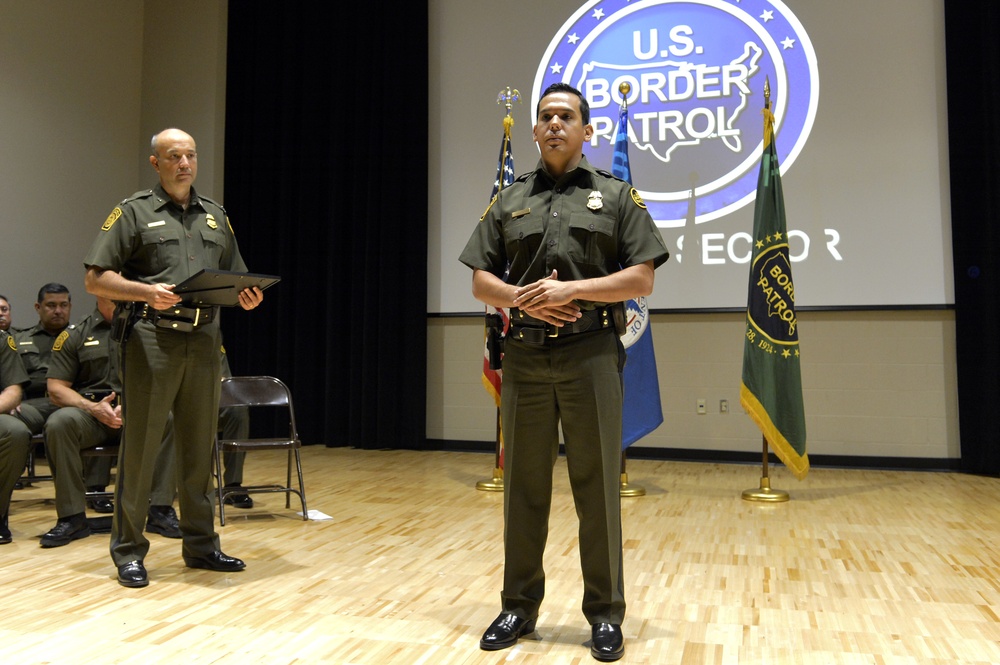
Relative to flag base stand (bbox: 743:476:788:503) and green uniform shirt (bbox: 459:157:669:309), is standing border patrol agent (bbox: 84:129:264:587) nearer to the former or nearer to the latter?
green uniform shirt (bbox: 459:157:669:309)

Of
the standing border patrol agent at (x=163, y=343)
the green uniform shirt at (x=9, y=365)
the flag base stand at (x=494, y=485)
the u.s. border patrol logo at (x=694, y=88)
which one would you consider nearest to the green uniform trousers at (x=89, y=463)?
the green uniform shirt at (x=9, y=365)

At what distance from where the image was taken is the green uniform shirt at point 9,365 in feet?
12.9

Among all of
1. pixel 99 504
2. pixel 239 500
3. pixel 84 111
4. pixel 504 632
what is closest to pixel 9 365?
pixel 99 504

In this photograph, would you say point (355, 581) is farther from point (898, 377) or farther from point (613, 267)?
point (898, 377)

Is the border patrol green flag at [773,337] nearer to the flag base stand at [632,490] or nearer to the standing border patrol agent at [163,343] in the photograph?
the flag base stand at [632,490]

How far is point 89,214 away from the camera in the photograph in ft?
24.5

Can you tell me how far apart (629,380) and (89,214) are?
5.13m

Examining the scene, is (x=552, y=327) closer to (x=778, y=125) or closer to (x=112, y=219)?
(x=112, y=219)

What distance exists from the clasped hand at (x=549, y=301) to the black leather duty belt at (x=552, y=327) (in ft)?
0.12

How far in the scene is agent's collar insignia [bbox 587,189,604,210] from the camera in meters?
2.33

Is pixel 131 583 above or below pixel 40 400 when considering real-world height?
below

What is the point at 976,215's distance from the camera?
5.79 meters

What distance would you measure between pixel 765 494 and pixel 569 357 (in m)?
3.04

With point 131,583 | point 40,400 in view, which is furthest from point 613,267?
point 40,400
